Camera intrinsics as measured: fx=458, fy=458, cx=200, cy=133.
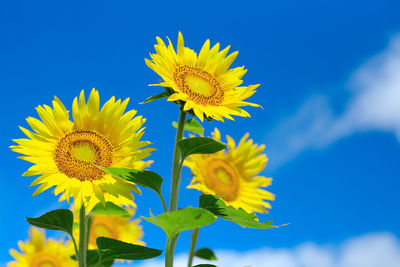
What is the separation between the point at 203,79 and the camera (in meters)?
3.25

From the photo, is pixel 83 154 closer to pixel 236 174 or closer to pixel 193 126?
pixel 193 126

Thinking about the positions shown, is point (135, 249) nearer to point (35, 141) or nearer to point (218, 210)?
point (218, 210)

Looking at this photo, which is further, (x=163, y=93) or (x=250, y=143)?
(x=250, y=143)

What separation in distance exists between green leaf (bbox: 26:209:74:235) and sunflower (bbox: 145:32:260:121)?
3.52ft

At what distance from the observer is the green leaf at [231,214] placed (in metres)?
2.63

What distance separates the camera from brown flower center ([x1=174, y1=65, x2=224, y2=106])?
301 centimetres

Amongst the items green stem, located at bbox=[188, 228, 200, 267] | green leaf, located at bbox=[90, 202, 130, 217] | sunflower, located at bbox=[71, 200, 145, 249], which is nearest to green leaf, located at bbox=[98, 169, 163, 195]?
green leaf, located at bbox=[90, 202, 130, 217]

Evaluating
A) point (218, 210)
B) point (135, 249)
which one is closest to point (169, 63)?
point (218, 210)

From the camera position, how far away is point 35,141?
3041 mm

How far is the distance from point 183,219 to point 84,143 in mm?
1076

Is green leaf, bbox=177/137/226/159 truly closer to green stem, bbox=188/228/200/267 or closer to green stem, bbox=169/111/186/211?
green stem, bbox=169/111/186/211

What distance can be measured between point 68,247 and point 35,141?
2.43m

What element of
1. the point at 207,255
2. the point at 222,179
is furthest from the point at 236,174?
the point at 207,255

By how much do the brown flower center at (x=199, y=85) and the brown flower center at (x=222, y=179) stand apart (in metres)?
1.34
